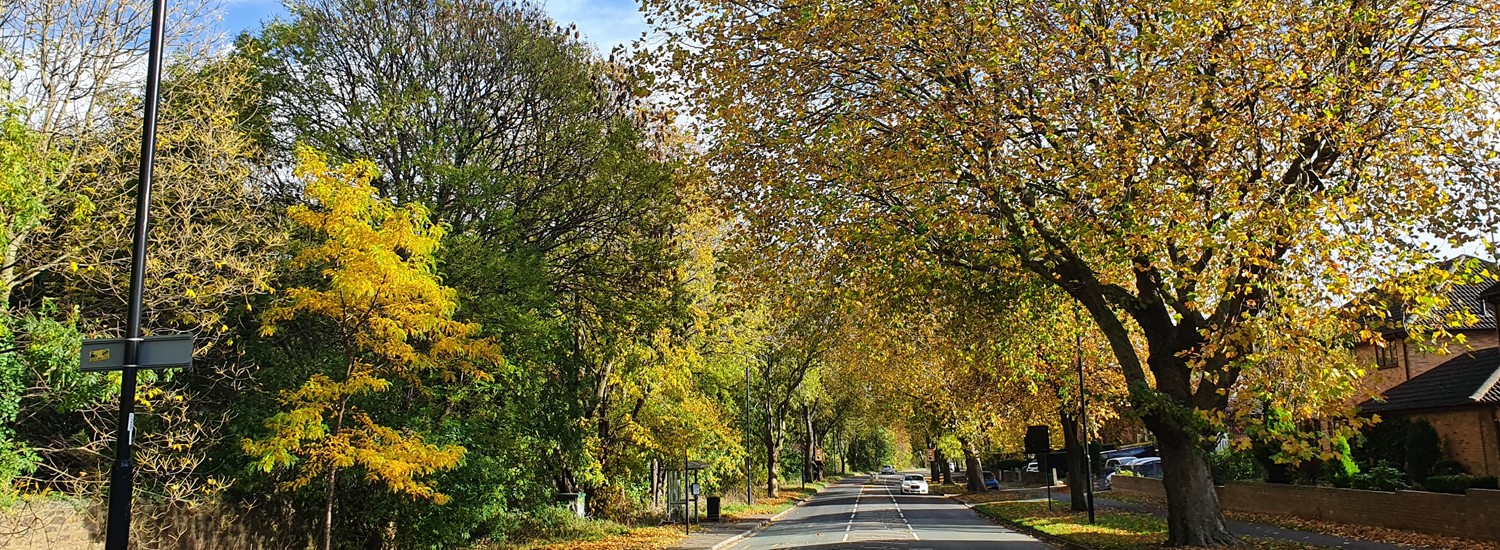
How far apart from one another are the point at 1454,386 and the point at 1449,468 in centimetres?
348

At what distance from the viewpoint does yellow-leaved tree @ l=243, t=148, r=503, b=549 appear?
14148mm

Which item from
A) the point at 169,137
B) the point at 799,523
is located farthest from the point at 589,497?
the point at 169,137

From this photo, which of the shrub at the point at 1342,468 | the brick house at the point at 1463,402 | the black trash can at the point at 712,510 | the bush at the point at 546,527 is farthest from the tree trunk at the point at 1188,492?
the black trash can at the point at 712,510

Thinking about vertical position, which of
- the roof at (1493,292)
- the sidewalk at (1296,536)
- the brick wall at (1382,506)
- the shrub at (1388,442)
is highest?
the roof at (1493,292)

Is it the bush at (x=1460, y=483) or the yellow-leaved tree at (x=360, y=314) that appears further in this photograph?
the bush at (x=1460, y=483)

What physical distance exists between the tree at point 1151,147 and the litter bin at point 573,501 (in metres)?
14.6

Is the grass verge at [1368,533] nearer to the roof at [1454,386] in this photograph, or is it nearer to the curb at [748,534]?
the roof at [1454,386]

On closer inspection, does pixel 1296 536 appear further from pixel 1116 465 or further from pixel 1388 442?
pixel 1116 465

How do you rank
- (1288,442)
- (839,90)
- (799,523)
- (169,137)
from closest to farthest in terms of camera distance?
(1288,442) → (169,137) → (839,90) → (799,523)

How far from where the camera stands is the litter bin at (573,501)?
2679 cm

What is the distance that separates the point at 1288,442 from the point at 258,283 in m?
14.8

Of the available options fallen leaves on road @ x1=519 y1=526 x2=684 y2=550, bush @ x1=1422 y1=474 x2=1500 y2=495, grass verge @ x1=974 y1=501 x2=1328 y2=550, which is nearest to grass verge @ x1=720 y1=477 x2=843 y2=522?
fallen leaves on road @ x1=519 y1=526 x2=684 y2=550

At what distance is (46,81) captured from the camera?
43.1 feet

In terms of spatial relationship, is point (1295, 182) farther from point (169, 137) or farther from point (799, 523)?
point (799, 523)
